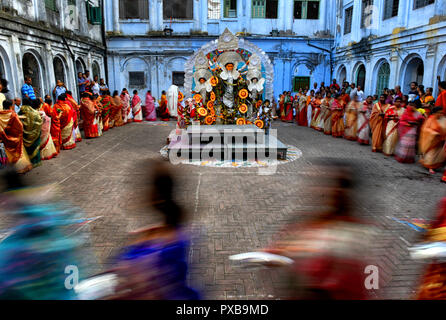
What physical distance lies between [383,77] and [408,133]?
875 cm

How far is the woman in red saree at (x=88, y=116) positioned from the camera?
36.7 ft

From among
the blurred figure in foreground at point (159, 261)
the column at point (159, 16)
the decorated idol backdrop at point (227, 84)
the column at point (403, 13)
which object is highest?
the column at point (159, 16)

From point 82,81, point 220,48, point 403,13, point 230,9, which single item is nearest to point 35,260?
point 220,48

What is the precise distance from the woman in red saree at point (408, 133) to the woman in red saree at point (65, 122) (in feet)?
30.4

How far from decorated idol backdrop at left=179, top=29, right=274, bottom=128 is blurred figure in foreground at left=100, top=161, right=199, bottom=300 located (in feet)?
22.5

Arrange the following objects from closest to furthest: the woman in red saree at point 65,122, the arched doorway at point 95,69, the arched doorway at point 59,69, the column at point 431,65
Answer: the woman in red saree at point 65,122
the column at point 431,65
the arched doorway at point 59,69
the arched doorway at point 95,69

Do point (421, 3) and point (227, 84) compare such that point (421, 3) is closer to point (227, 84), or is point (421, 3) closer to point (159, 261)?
point (227, 84)

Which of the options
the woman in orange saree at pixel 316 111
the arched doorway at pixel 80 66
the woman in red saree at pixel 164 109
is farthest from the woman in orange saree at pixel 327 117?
the arched doorway at pixel 80 66

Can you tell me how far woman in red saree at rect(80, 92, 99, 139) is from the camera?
1119cm

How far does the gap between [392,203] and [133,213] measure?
440 cm

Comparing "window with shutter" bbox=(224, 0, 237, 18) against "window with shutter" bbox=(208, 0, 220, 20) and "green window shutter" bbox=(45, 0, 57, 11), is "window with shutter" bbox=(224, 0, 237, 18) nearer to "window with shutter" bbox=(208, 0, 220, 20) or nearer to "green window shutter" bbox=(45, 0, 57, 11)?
"window with shutter" bbox=(208, 0, 220, 20)

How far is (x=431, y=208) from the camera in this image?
5.53 m

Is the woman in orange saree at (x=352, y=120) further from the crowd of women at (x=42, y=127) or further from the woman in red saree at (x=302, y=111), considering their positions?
the crowd of women at (x=42, y=127)

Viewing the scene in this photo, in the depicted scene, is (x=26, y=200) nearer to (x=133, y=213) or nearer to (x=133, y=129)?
(x=133, y=213)
